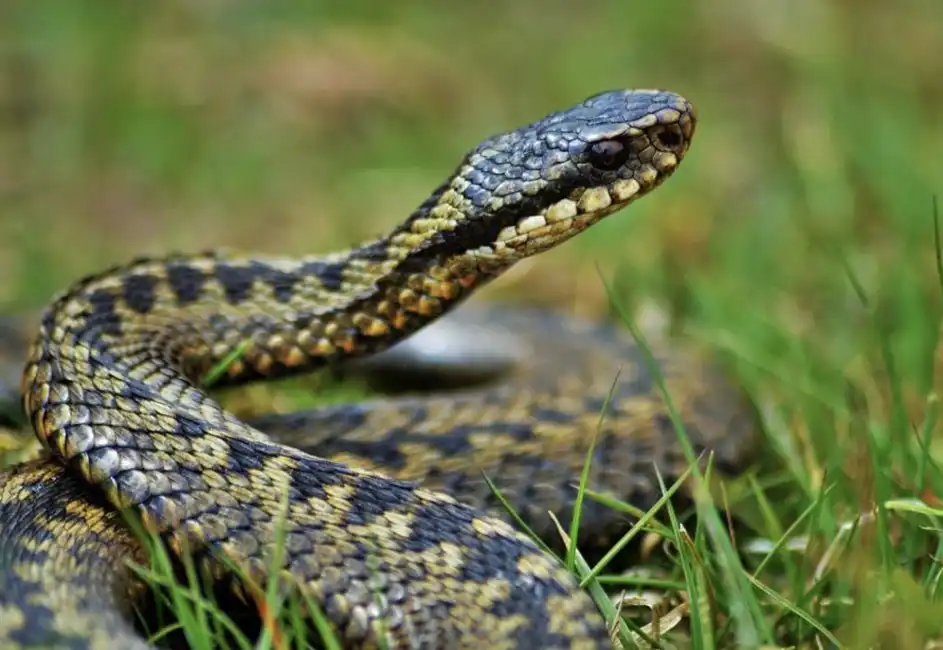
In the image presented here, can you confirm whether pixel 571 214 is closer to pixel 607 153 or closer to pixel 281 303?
pixel 607 153

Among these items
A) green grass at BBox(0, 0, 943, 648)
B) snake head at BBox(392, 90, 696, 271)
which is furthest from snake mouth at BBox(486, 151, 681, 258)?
green grass at BBox(0, 0, 943, 648)

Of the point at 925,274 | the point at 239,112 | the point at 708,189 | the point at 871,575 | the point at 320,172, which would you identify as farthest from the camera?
the point at 239,112

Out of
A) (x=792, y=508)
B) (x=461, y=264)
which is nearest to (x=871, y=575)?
(x=792, y=508)

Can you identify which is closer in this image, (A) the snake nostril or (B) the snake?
(B) the snake

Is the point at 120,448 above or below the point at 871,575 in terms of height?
above

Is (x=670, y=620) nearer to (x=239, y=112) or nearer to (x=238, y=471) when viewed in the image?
(x=238, y=471)

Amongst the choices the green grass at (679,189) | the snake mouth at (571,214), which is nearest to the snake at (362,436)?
the snake mouth at (571,214)

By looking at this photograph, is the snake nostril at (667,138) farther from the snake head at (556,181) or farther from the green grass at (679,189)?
the green grass at (679,189)

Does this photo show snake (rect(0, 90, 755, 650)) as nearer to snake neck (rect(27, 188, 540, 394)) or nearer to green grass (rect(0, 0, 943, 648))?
snake neck (rect(27, 188, 540, 394))
